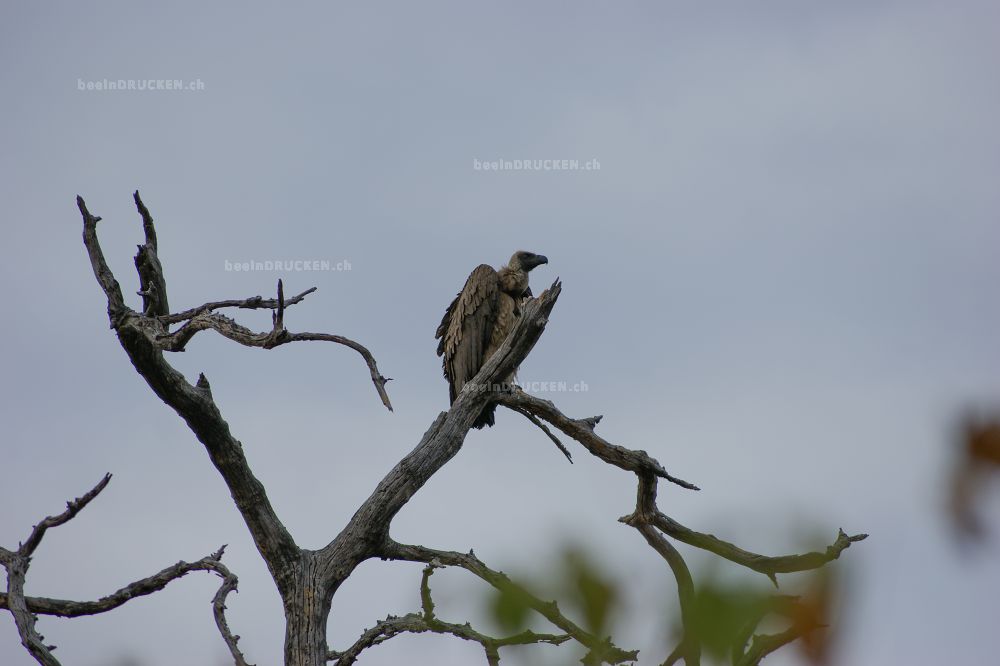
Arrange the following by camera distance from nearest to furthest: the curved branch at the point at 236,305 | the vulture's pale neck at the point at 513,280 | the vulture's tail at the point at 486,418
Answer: the curved branch at the point at 236,305 < the vulture's tail at the point at 486,418 < the vulture's pale neck at the point at 513,280

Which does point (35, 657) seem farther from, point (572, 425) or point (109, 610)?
point (572, 425)

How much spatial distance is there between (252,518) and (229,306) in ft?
4.72

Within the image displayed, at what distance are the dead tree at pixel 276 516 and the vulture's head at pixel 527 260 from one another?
275cm

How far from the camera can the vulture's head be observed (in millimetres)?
9406

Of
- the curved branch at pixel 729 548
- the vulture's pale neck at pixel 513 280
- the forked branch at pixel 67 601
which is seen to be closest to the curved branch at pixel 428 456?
the forked branch at pixel 67 601

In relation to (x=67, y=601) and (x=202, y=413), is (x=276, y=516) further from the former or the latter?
(x=67, y=601)

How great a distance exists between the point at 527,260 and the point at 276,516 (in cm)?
415

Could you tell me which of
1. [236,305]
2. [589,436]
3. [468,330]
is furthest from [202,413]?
[468,330]

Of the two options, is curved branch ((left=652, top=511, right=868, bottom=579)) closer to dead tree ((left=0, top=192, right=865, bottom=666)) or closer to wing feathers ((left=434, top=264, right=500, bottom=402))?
dead tree ((left=0, top=192, right=865, bottom=666))

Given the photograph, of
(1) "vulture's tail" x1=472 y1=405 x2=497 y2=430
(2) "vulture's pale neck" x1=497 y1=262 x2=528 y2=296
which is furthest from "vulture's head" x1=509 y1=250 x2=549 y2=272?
(1) "vulture's tail" x1=472 y1=405 x2=497 y2=430

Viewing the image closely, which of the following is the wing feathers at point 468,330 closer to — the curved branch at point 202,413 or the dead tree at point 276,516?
the dead tree at point 276,516

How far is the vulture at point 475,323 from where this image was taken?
338 inches

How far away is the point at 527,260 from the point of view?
9430mm

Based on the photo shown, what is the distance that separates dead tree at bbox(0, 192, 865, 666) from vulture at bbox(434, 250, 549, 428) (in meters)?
1.78
